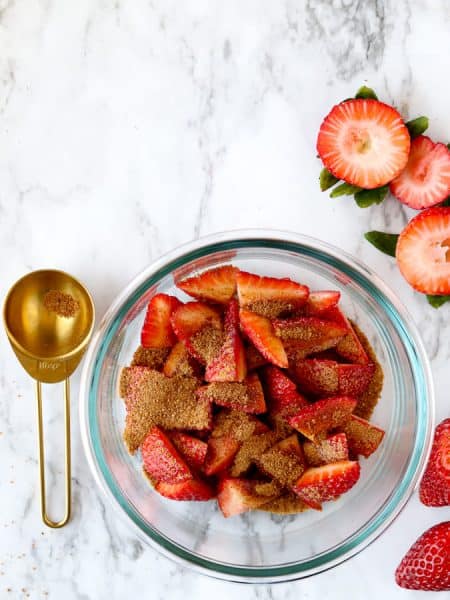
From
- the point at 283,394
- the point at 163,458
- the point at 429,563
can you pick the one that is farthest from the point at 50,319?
the point at 429,563

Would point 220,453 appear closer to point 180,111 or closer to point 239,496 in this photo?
point 239,496

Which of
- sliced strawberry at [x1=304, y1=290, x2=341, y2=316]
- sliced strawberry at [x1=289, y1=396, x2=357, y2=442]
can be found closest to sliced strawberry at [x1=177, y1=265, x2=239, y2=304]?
sliced strawberry at [x1=304, y1=290, x2=341, y2=316]

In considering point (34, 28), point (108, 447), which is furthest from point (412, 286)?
point (34, 28)

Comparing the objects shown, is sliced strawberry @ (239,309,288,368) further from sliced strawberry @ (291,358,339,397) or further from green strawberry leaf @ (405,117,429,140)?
green strawberry leaf @ (405,117,429,140)

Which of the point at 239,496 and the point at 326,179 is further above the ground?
the point at 326,179

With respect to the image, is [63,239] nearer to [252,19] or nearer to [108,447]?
[108,447]

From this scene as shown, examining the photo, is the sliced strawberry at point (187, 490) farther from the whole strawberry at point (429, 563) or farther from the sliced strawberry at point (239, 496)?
the whole strawberry at point (429, 563)
